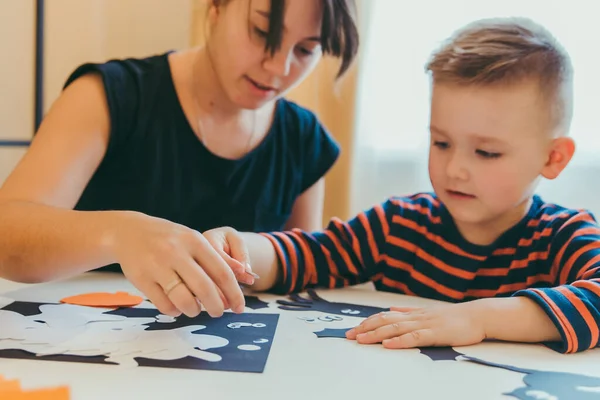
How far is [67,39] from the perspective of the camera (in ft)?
4.86

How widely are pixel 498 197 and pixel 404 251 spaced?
0.56 feet

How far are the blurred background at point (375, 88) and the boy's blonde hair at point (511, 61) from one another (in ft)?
1.37

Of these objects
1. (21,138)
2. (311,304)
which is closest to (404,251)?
(311,304)

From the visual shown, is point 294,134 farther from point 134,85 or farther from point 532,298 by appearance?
point 532,298

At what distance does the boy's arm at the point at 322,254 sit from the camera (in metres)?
0.91

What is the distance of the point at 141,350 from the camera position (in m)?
0.59

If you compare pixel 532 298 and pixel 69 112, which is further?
pixel 69 112

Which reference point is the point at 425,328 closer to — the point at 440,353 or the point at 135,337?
the point at 440,353

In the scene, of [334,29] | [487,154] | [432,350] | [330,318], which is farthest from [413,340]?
[334,29]

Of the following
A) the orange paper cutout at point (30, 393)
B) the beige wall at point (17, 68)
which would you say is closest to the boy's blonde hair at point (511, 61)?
the orange paper cutout at point (30, 393)

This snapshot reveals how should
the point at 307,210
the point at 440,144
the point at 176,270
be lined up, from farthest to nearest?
1. the point at 307,210
2. the point at 440,144
3. the point at 176,270

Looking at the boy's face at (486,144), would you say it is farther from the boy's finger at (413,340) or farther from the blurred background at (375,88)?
the blurred background at (375,88)

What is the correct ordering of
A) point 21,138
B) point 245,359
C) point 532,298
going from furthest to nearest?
point 21,138
point 532,298
point 245,359

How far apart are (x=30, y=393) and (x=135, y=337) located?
0.15 meters
